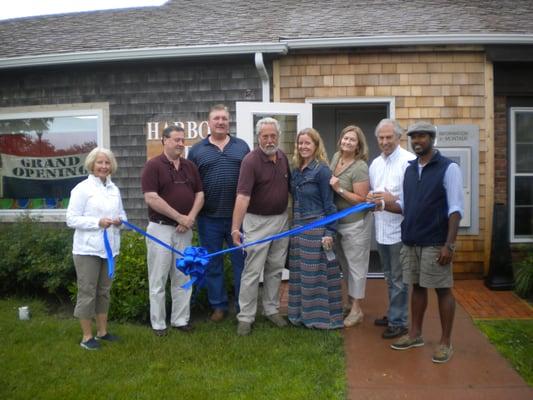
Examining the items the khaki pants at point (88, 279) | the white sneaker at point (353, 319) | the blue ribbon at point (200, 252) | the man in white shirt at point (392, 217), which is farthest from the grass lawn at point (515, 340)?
the khaki pants at point (88, 279)

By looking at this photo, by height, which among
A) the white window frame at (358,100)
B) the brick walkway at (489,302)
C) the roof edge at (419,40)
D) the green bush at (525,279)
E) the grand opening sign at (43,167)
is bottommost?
the brick walkway at (489,302)

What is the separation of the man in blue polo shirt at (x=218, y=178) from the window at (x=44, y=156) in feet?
8.63

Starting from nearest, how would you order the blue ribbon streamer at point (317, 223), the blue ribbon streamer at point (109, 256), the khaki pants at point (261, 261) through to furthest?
1. the blue ribbon streamer at point (109, 256)
2. the blue ribbon streamer at point (317, 223)
3. the khaki pants at point (261, 261)

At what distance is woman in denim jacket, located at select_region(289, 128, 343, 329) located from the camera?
3939mm

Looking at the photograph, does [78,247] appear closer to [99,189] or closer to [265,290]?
[99,189]

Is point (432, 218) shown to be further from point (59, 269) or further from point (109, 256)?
point (59, 269)

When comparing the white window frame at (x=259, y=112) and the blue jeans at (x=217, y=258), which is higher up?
the white window frame at (x=259, y=112)

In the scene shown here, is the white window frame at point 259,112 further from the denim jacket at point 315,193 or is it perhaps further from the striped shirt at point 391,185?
the striped shirt at point 391,185

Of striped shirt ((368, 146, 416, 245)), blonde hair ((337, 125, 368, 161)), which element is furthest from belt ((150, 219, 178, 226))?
striped shirt ((368, 146, 416, 245))

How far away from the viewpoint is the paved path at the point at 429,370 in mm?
3066

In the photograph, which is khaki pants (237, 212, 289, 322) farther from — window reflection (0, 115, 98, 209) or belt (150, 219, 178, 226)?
window reflection (0, 115, 98, 209)

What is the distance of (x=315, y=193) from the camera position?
Result: 3945 mm

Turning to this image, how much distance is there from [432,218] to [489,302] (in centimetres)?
220

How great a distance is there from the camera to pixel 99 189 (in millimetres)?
3711
